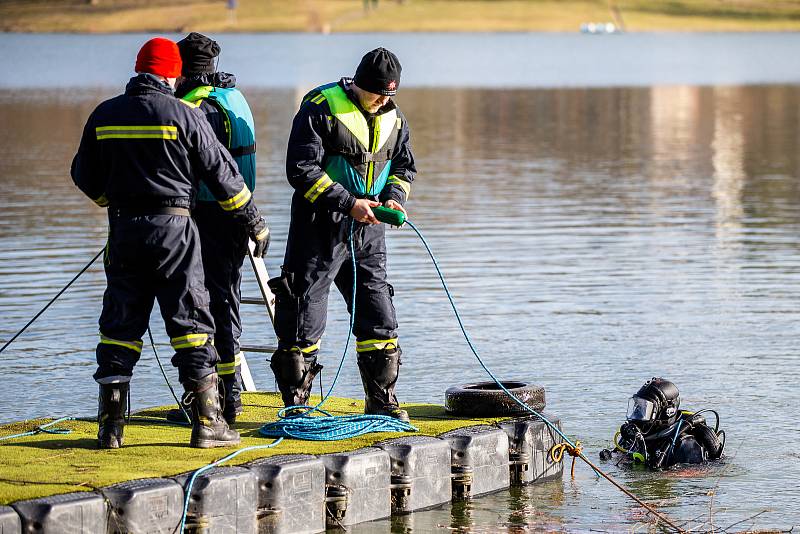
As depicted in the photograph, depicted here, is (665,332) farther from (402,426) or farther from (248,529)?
(248,529)

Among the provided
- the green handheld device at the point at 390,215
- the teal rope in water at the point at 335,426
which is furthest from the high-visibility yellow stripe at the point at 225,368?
the green handheld device at the point at 390,215

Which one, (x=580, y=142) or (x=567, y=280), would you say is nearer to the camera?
(x=567, y=280)

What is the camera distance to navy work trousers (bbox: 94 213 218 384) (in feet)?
22.5

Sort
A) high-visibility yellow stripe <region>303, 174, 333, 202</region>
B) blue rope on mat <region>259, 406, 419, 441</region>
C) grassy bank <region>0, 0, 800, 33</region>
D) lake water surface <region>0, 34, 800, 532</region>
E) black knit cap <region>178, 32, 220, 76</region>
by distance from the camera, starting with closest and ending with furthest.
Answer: blue rope on mat <region>259, 406, 419, 441</region>, high-visibility yellow stripe <region>303, 174, 333, 202</region>, black knit cap <region>178, 32, 220, 76</region>, lake water surface <region>0, 34, 800, 532</region>, grassy bank <region>0, 0, 800, 33</region>

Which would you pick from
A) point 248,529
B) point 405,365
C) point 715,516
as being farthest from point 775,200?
point 248,529

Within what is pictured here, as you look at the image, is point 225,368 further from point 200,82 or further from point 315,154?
point 200,82

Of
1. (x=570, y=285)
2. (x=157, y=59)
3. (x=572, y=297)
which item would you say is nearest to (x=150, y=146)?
(x=157, y=59)

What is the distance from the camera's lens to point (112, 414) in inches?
280

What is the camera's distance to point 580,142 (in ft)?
102

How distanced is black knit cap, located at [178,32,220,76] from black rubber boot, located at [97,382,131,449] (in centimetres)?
179

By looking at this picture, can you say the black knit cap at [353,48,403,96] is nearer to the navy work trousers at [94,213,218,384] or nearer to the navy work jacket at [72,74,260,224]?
the navy work jacket at [72,74,260,224]

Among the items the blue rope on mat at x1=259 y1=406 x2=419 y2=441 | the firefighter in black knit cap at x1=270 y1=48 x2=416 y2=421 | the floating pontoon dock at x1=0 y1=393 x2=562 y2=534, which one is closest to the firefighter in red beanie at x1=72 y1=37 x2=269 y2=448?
the floating pontoon dock at x1=0 y1=393 x2=562 y2=534

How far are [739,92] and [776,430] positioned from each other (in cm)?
4525

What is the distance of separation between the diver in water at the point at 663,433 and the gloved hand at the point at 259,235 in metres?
2.38
